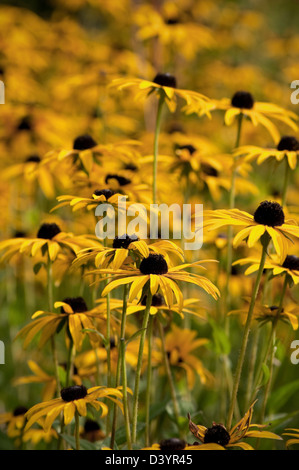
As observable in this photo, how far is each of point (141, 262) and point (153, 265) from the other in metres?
0.04

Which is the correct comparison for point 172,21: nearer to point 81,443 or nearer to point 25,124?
point 25,124

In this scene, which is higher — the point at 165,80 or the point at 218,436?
the point at 165,80

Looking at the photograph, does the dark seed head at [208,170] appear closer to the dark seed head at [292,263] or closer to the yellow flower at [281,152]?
the yellow flower at [281,152]

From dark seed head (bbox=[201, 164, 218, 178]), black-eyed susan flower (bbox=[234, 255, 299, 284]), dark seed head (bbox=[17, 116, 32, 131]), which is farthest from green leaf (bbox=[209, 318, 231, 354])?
dark seed head (bbox=[17, 116, 32, 131])

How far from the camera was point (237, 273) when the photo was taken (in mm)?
2691

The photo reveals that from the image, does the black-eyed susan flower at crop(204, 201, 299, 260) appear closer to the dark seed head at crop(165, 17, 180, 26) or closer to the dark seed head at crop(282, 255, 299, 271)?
the dark seed head at crop(282, 255, 299, 271)

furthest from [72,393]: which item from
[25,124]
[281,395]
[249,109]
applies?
[25,124]

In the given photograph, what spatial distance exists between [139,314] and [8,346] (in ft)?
4.79

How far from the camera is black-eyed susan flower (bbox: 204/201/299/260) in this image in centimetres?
124

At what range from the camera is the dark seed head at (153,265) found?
125 centimetres

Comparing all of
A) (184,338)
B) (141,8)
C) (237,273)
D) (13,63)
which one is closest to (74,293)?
(237,273)

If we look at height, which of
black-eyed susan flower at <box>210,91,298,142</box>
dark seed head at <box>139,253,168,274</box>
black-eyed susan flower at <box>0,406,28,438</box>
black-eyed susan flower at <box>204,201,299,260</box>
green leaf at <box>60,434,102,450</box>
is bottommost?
black-eyed susan flower at <box>0,406,28,438</box>

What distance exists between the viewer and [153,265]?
4.09 feet
